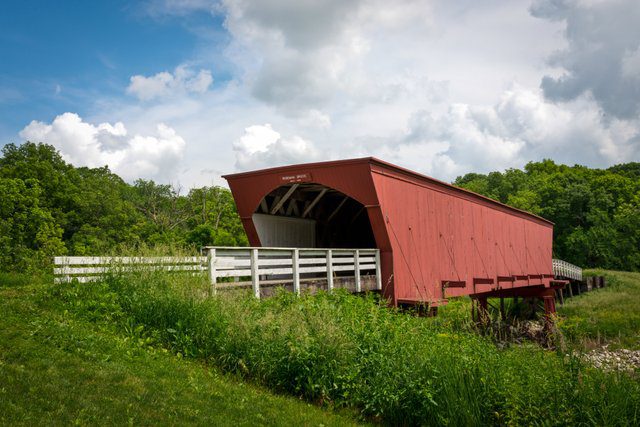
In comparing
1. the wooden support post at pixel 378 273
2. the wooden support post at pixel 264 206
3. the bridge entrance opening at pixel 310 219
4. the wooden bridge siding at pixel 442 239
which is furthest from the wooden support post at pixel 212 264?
the wooden support post at pixel 264 206

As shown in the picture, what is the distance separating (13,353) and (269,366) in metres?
3.25

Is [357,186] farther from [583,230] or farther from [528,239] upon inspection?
[583,230]

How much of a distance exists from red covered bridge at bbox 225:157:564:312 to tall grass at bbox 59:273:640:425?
385 cm

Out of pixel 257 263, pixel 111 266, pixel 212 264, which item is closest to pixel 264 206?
pixel 257 263

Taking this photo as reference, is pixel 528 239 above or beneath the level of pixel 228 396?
above

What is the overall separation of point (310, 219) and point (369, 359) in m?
11.7

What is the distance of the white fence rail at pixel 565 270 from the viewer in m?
37.3

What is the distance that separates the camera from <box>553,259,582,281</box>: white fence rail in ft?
122

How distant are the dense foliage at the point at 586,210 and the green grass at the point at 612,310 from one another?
11512 mm

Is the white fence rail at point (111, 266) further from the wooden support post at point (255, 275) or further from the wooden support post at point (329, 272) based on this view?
the wooden support post at point (329, 272)

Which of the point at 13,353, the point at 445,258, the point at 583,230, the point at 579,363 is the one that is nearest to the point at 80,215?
the point at 445,258

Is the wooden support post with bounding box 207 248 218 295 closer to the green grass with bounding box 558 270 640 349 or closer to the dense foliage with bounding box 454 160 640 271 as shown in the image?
the green grass with bounding box 558 270 640 349

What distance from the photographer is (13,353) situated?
21.4 ft

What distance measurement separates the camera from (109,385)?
6.05m
